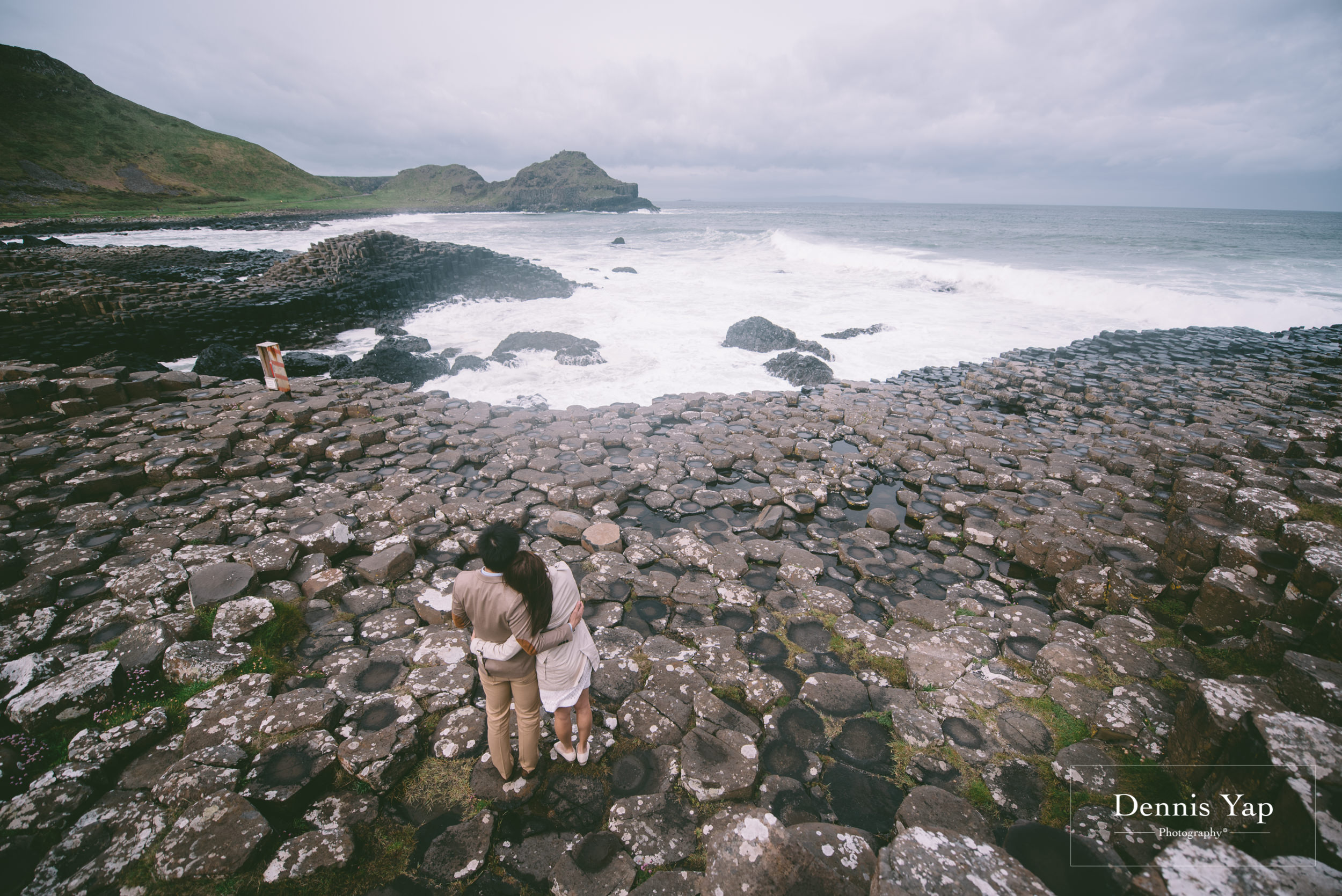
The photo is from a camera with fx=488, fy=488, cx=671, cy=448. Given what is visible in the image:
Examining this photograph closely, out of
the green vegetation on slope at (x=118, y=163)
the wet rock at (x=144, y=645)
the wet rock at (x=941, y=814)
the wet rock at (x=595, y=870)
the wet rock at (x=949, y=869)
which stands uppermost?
the green vegetation on slope at (x=118, y=163)

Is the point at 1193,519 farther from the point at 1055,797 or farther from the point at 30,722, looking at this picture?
the point at 30,722

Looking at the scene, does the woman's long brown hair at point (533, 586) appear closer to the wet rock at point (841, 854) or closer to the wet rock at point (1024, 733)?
the wet rock at point (841, 854)

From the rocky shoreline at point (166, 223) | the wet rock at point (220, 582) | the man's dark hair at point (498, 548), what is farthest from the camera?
the rocky shoreline at point (166, 223)

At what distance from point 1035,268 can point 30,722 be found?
124 feet

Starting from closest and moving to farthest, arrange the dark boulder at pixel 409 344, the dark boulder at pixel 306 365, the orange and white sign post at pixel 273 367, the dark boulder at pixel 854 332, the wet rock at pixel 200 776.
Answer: the wet rock at pixel 200 776
the orange and white sign post at pixel 273 367
the dark boulder at pixel 306 365
the dark boulder at pixel 409 344
the dark boulder at pixel 854 332

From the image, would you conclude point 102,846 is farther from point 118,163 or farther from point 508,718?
point 118,163

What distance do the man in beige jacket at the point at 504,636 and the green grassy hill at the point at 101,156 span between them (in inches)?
3043

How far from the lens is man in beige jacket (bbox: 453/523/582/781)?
267 cm

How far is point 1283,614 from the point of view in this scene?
12.2 ft

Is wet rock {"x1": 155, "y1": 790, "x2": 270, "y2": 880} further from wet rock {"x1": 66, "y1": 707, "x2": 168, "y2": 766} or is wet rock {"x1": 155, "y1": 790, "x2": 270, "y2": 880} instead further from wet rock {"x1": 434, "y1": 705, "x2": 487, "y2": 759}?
wet rock {"x1": 434, "y1": 705, "x2": 487, "y2": 759}

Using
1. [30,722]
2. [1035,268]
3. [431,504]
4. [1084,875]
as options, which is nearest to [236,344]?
[431,504]

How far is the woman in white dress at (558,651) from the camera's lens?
2768 millimetres

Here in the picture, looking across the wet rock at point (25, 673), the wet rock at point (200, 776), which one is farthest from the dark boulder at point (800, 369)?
the wet rock at point (25, 673)

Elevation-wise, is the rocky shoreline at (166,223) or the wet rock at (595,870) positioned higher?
the rocky shoreline at (166,223)
